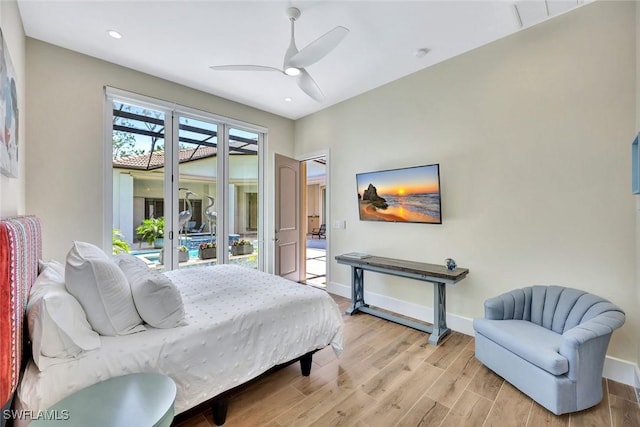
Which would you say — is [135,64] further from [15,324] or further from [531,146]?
[531,146]

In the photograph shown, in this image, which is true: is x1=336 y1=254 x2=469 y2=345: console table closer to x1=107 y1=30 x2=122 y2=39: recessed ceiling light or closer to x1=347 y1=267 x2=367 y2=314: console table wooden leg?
x1=347 y1=267 x2=367 y2=314: console table wooden leg

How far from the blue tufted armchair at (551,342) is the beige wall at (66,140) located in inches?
159

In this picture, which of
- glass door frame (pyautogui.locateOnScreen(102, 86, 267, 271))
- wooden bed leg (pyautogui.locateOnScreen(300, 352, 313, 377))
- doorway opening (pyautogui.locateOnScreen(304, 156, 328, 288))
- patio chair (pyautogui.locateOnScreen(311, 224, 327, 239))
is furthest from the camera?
patio chair (pyautogui.locateOnScreen(311, 224, 327, 239))

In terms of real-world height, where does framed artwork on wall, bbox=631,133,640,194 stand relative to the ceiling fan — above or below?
below

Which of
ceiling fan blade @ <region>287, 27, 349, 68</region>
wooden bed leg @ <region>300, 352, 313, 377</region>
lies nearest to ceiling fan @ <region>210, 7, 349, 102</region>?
ceiling fan blade @ <region>287, 27, 349, 68</region>

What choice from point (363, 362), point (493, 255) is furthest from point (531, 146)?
point (363, 362)

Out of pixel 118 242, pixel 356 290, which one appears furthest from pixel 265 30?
pixel 356 290

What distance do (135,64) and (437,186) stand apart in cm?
372

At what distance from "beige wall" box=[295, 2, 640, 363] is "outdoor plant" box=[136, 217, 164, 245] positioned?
2.92 m

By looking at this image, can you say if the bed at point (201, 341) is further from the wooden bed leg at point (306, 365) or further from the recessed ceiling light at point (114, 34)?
the recessed ceiling light at point (114, 34)

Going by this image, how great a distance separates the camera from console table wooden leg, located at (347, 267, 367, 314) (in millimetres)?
3627

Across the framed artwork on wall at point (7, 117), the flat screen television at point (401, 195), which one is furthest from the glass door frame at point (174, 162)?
the flat screen television at point (401, 195)

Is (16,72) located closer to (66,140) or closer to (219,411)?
(66,140)

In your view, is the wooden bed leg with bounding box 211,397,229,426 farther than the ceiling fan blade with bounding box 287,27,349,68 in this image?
No
